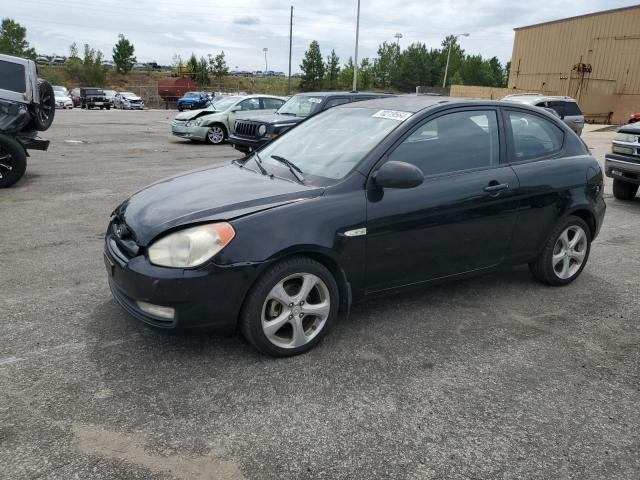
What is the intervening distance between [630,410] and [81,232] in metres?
5.54

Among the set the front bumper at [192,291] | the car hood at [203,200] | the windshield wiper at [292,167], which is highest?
the windshield wiper at [292,167]

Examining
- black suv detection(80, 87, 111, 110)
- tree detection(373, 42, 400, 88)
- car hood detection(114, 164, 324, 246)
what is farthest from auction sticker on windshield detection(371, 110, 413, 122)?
tree detection(373, 42, 400, 88)

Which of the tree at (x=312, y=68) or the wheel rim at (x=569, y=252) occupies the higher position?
the tree at (x=312, y=68)

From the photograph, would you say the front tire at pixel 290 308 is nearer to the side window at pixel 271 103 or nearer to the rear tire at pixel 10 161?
the rear tire at pixel 10 161

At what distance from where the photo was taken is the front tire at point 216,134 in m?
16.5

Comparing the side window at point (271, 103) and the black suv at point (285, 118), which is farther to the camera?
the side window at point (271, 103)

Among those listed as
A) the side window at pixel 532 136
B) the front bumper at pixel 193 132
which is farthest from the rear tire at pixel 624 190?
the front bumper at pixel 193 132

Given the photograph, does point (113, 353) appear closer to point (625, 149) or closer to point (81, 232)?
point (81, 232)

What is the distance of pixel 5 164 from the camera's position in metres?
8.28

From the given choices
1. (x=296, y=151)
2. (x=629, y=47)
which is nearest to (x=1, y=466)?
(x=296, y=151)

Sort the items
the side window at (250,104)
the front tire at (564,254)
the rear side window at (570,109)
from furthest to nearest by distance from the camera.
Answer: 1. the rear side window at (570,109)
2. the side window at (250,104)
3. the front tire at (564,254)

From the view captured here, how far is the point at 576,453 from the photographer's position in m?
2.58

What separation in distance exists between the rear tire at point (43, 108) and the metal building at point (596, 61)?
109 ft

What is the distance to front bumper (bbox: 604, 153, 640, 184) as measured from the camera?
8464 mm
